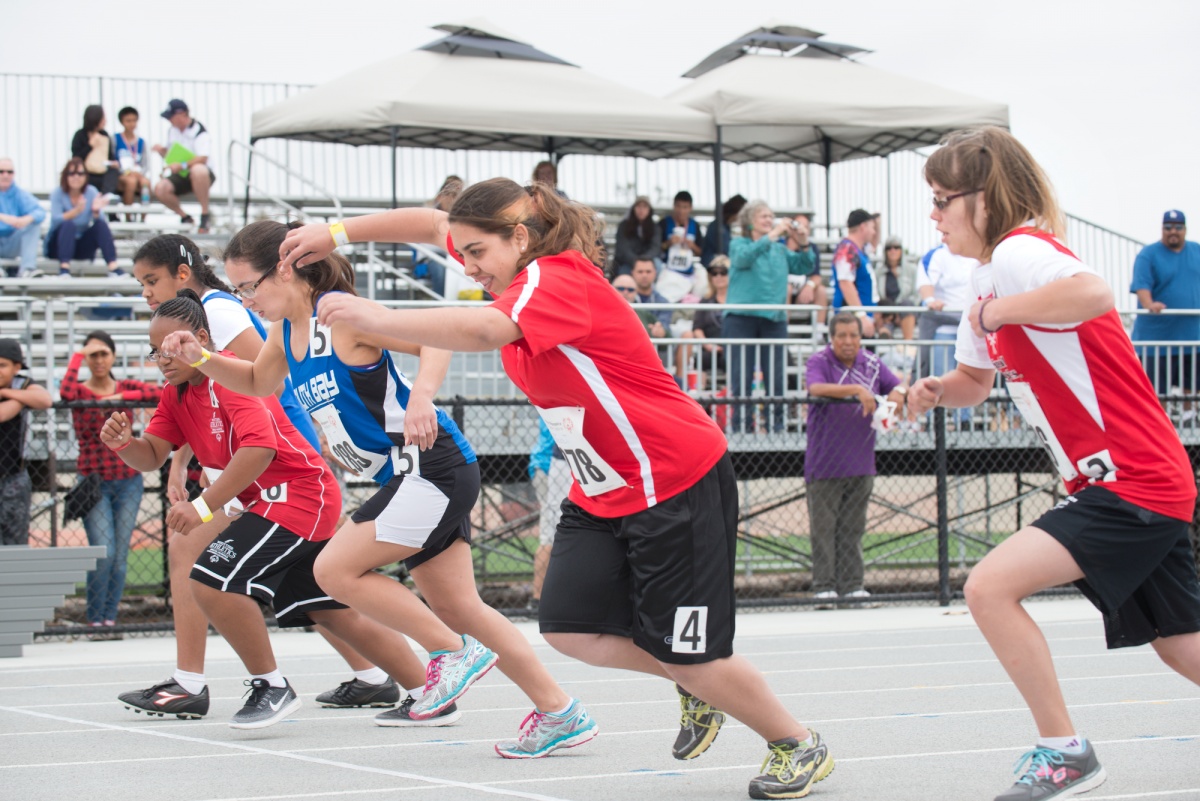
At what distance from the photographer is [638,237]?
1357 cm

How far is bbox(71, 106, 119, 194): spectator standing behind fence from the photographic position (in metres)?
15.3

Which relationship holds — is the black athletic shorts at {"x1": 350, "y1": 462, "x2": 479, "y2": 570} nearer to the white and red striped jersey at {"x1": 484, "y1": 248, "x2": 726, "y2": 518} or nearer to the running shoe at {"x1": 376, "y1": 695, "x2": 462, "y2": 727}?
the running shoe at {"x1": 376, "y1": 695, "x2": 462, "y2": 727}

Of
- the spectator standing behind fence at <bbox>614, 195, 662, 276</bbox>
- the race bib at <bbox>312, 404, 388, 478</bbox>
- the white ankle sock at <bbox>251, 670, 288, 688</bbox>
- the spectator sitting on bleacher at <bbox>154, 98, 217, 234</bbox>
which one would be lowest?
the white ankle sock at <bbox>251, 670, 288, 688</bbox>

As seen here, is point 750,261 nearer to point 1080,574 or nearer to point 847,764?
point 847,764

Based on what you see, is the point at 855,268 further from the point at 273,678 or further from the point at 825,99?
the point at 273,678

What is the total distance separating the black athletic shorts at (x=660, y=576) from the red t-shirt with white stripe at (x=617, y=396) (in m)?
0.06

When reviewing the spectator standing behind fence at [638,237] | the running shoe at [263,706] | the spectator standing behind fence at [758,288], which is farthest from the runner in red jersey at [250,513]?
Answer: the spectator standing behind fence at [638,237]

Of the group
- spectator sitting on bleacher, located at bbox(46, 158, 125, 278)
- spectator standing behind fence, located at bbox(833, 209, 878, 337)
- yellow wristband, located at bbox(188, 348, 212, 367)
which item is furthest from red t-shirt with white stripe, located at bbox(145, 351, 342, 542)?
spectator sitting on bleacher, located at bbox(46, 158, 125, 278)

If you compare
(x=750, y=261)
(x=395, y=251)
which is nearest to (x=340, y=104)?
(x=395, y=251)

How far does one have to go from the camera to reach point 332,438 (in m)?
5.02

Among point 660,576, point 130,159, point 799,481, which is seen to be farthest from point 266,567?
point 130,159

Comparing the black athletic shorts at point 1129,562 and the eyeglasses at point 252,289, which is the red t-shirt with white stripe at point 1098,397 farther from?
the eyeglasses at point 252,289

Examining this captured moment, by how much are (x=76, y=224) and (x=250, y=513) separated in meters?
9.97

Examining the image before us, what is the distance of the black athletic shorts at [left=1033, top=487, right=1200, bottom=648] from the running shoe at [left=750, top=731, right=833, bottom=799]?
0.88 m
